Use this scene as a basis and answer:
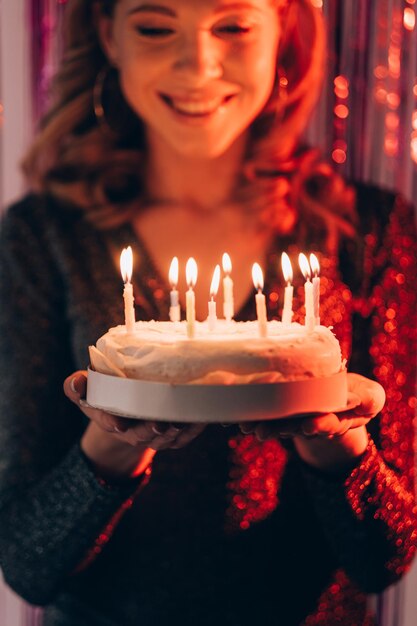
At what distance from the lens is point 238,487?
159 cm

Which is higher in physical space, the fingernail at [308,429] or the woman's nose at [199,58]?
the woman's nose at [199,58]

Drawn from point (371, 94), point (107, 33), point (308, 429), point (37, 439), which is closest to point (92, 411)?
point (308, 429)

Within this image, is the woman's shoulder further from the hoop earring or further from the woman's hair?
the hoop earring

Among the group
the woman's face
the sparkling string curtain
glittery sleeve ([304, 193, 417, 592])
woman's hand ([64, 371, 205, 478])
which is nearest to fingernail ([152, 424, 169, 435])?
woman's hand ([64, 371, 205, 478])

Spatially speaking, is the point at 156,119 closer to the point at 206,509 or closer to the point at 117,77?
the point at 117,77

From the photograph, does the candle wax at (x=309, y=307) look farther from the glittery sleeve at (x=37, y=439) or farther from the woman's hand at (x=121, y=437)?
the glittery sleeve at (x=37, y=439)

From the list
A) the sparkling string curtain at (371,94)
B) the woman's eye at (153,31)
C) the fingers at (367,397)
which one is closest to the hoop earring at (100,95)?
the woman's eye at (153,31)

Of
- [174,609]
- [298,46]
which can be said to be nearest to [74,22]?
[298,46]

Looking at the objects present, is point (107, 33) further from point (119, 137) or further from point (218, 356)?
point (218, 356)

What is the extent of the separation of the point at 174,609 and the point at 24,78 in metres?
1.28

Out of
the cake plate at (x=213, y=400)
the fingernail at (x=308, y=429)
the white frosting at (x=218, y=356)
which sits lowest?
the fingernail at (x=308, y=429)

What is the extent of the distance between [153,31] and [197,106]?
0.16 metres

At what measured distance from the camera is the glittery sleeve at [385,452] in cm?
145

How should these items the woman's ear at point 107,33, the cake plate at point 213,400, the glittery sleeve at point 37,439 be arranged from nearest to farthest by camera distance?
the cake plate at point 213,400 < the glittery sleeve at point 37,439 < the woman's ear at point 107,33
